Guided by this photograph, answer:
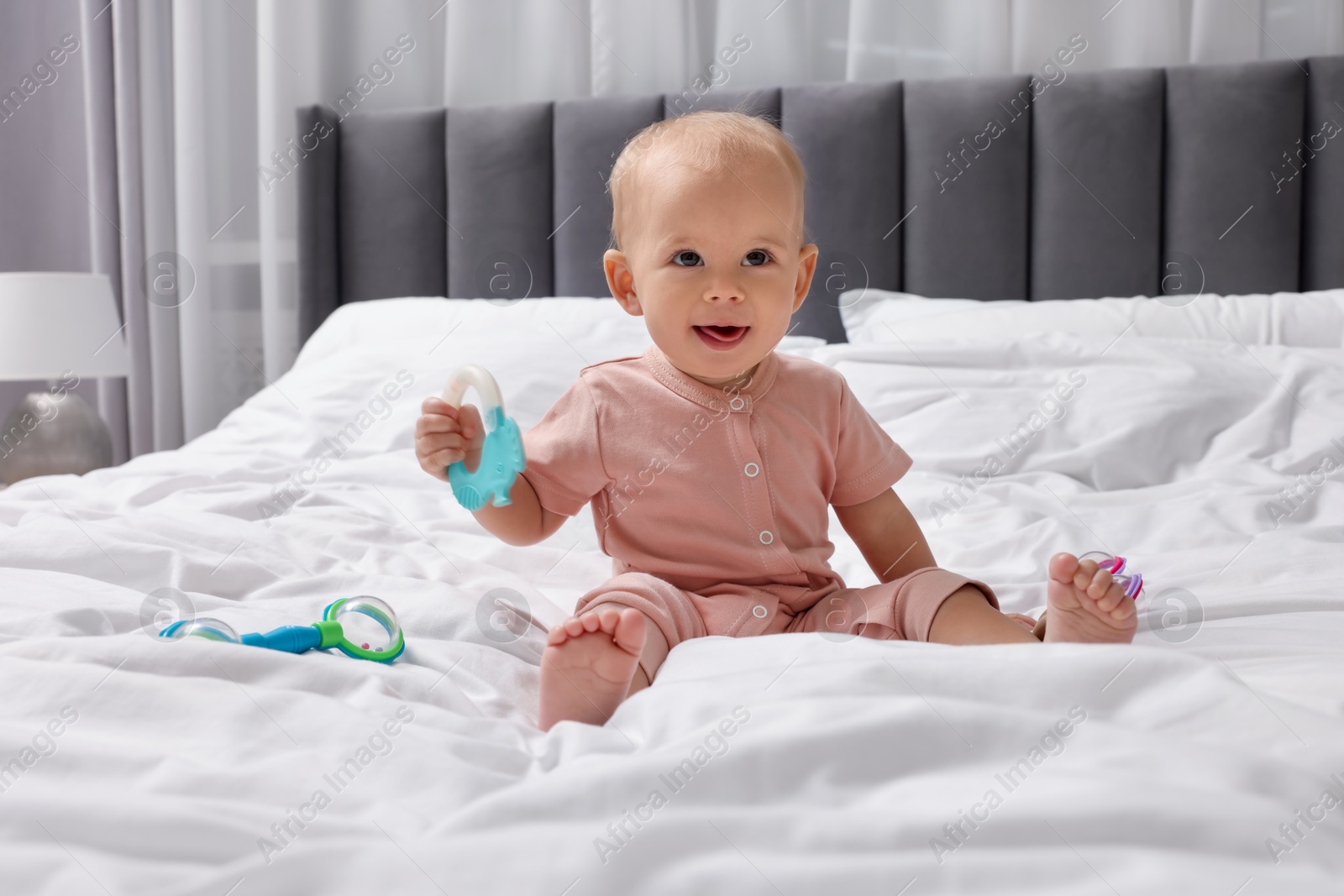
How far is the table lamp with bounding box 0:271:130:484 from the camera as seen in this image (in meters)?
2.12

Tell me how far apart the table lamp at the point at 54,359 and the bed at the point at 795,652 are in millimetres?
513

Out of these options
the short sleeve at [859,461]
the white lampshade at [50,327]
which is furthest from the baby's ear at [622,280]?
the white lampshade at [50,327]

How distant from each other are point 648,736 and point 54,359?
77.9 inches

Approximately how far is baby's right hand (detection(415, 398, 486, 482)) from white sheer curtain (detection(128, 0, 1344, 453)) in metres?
1.60

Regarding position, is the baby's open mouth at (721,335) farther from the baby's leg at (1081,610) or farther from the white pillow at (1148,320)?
the white pillow at (1148,320)

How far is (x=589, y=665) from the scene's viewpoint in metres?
0.76

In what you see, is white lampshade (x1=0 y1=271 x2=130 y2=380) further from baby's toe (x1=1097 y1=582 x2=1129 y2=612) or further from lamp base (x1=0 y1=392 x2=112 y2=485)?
baby's toe (x1=1097 y1=582 x2=1129 y2=612)

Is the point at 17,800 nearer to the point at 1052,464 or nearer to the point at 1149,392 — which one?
the point at 1052,464

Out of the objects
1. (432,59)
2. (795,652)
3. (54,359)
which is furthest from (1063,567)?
(432,59)

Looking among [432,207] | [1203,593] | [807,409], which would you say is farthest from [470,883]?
[432,207]

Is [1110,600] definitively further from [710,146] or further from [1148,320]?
[1148,320]

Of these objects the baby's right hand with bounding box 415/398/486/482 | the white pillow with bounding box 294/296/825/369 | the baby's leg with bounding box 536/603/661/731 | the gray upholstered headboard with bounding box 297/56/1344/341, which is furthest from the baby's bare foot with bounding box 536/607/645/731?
the gray upholstered headboard with bounding box 297/56/1344/341

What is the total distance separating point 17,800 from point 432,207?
198 cm

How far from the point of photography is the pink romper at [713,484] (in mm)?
1006
